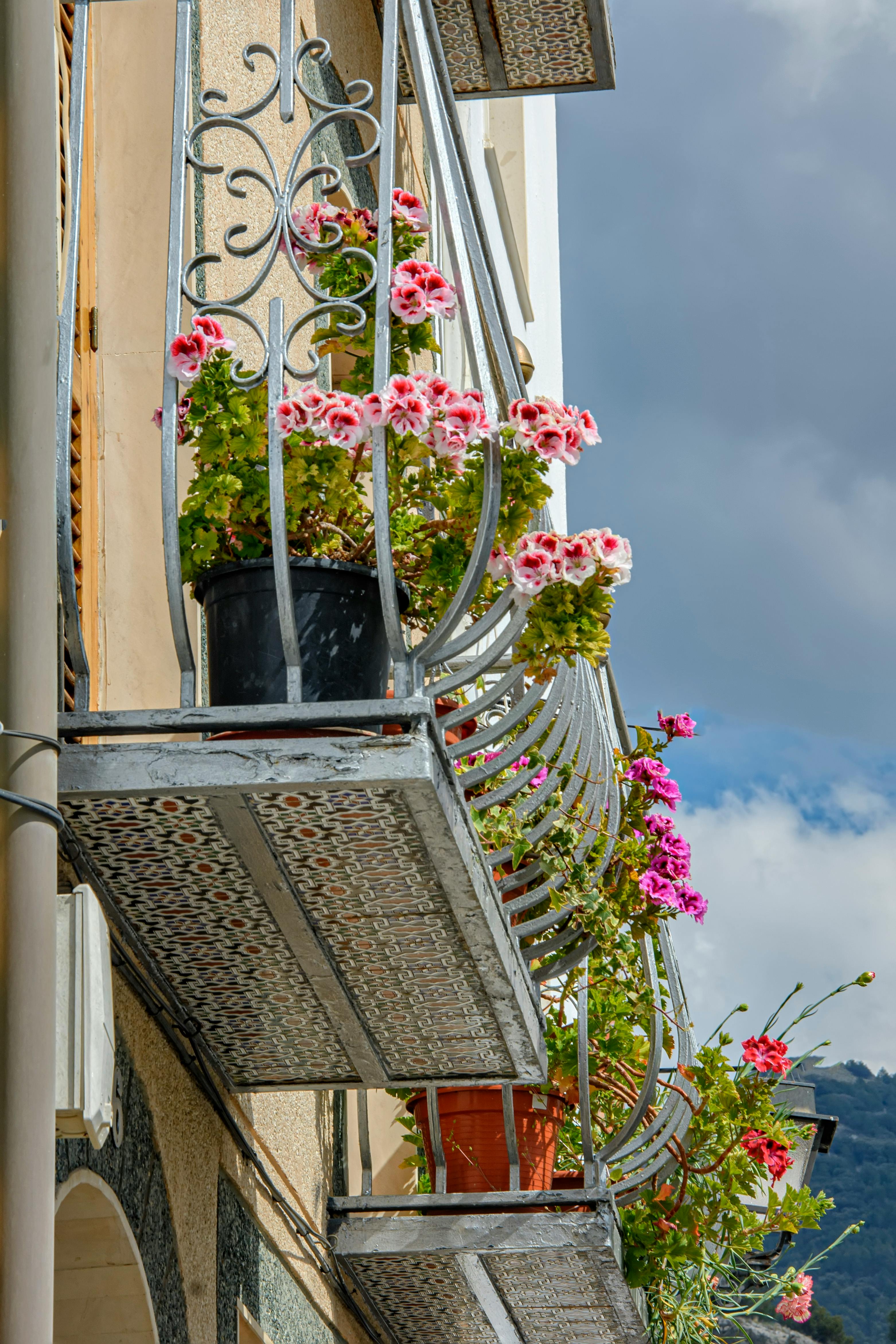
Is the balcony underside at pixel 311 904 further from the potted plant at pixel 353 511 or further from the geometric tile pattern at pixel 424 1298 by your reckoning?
the geometric tile pattern at pixel 424 1298

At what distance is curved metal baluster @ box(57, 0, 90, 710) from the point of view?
3250mm

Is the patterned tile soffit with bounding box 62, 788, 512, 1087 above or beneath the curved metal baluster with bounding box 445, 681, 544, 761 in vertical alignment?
beneath

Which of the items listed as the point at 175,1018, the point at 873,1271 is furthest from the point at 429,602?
the point at 873,1271

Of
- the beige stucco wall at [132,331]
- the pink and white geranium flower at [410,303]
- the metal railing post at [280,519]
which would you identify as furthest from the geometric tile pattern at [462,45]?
the metal railing post at [280,519]

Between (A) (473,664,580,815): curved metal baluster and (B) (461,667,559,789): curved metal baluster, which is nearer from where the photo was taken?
(B) (461,667,559,789): curved metal baluster

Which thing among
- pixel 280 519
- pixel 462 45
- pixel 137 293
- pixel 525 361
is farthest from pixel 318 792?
pixel 525 361

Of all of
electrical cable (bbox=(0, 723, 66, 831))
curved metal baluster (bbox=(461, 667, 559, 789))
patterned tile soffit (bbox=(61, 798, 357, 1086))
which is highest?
electrical cable (bbox=(0, 723, 66, 831))

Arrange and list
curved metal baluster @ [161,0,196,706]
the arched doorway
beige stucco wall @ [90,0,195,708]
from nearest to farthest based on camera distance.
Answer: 1. curved metal baluster @ [161,0,196,706]
2. the arched doorway
3. beige stucco wall @ [90,0,195,708]

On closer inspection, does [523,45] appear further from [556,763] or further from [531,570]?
[531,570]

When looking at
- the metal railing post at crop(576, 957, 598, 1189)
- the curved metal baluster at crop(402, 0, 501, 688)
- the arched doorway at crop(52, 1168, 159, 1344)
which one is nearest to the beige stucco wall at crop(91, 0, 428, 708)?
the curved metal baluster at crop(402, 0, 501, 688)

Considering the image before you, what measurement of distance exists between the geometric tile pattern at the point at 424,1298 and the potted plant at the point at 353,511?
2918mm

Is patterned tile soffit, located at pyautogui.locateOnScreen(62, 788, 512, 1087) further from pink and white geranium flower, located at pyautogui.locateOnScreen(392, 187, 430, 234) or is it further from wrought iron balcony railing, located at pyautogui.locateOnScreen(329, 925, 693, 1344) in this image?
pink and white geranium flower, located at pyautogui.locateOnScreen(392, 187, 430, 234)

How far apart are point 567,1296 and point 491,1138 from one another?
632 millimetres

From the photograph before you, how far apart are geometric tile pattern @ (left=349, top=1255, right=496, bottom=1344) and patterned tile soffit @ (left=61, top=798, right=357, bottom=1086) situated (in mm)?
Result: 1645
